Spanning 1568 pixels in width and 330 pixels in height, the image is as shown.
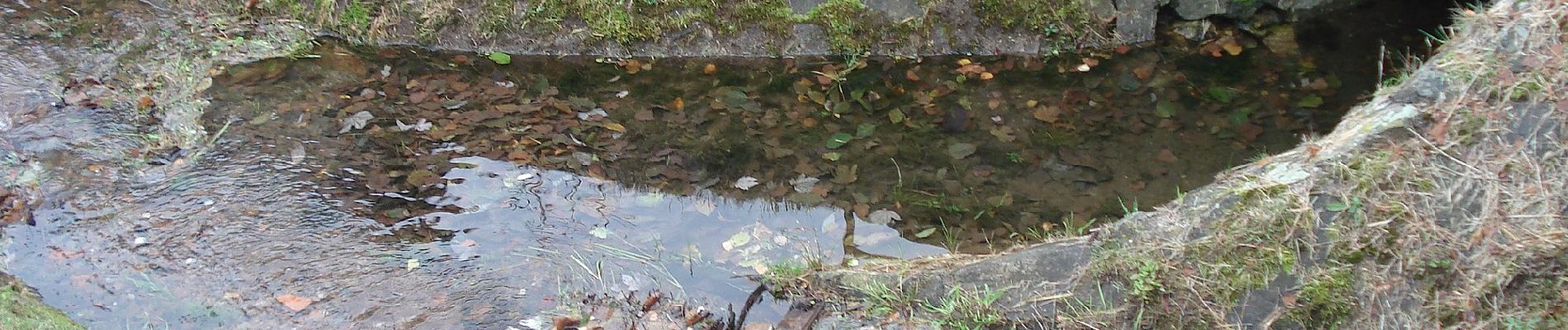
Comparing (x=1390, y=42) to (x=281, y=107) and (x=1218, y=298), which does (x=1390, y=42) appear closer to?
(x=1218, y=298)

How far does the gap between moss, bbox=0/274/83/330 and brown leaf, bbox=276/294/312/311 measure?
607mm

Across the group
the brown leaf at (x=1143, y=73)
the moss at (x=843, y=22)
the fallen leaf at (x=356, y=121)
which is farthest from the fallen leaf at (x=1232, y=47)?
the fallen leaf at (x=356, y=121)

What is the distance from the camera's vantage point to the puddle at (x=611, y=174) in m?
3.66

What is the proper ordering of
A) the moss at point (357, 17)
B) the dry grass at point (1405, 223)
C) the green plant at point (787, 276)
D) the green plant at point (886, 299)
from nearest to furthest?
the dry grass at point (1405, 223) < the green plant at point (886, 299) < the green plant at point (787, 276) < the moss at point (357, 17)

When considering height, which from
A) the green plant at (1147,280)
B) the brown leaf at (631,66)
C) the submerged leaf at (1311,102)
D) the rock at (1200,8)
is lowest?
the submerged leaf at (1311,102)

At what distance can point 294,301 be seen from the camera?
3512 millimetres

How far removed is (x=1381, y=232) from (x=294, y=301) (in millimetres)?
3531

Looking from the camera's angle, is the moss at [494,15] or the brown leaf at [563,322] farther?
the moss at [494,15]

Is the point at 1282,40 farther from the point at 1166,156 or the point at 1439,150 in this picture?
the point at 1439,150

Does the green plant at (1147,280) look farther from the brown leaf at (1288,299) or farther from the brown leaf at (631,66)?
the brown leaf at (631,66)

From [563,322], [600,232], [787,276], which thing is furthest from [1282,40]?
[563,322]

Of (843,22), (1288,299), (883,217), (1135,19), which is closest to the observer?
(1288,299)

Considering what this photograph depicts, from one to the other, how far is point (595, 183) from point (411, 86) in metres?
1.79

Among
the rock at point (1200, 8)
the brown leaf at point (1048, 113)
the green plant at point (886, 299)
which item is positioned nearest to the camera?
the green plant at point (886, 299)
